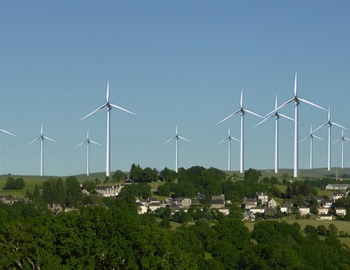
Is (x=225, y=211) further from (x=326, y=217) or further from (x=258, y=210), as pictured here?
(x=326, y=217)

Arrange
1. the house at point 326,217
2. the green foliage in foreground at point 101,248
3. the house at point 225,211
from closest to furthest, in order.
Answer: the green foliage in foreground at point 101,248
the house at point 326,217
the house at point 225,211

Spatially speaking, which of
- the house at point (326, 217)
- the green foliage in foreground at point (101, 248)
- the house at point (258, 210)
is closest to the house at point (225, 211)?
the house at point (258, 210)

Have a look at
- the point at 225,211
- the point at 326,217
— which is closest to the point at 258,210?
the point at 225,211

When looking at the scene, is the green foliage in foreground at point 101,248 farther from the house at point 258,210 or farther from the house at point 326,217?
the house at point 258,210

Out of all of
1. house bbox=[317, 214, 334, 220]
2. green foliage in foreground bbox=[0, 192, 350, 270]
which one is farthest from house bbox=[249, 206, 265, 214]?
green foliage in foreground bbox=[0, 192, 350, 270]

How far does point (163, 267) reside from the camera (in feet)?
281

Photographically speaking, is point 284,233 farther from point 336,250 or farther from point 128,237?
point 128,237

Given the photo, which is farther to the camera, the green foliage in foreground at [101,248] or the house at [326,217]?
the house at [326,217]

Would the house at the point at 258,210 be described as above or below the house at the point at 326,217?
above

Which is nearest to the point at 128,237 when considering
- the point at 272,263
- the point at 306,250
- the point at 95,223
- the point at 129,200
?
the point at 95,223

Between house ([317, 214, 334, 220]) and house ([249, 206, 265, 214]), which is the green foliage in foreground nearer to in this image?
house ([317, 214, 334, 220])

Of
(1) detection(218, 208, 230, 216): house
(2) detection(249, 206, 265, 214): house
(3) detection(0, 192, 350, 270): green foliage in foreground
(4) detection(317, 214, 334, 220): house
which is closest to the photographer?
(3) detection(0, 192, 350, 270): green foliage in foreground

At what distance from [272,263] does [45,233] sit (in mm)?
22862

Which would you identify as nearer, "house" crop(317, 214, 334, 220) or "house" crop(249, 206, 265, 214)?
"house" crop(317, 214, 334, 220)
